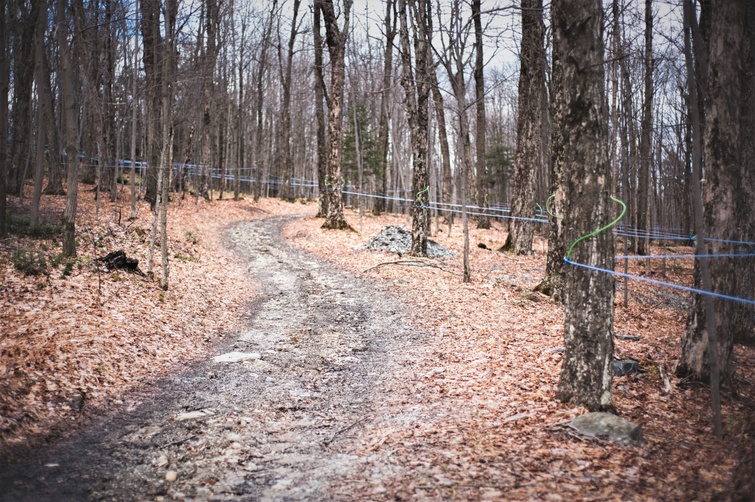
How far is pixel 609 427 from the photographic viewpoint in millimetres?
4246

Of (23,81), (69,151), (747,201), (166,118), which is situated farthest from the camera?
(23,81)

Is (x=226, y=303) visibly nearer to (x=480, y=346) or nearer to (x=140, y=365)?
(x=140, y=365)

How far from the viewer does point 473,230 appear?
22641mm

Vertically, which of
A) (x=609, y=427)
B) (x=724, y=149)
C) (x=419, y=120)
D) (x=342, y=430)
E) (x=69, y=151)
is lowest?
(x=342, y=430)

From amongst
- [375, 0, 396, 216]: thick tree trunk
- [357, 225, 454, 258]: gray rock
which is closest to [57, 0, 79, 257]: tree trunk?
[357, 225, 454, 258]: gray rock

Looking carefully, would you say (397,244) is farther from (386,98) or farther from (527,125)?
(386,98)

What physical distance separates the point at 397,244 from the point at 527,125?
226 inches

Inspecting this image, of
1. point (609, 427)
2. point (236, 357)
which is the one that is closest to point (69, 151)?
point (236, 357)

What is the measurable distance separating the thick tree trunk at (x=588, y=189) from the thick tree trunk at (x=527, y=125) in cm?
873

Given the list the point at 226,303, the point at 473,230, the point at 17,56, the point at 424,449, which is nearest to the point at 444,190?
the point at 473,230

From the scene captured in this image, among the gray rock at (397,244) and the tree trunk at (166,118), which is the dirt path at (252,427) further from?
the gray rock at (397,244)

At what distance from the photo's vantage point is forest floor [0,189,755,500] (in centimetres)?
369

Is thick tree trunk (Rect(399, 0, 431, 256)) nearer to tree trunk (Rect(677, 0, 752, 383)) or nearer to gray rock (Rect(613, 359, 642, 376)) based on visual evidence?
tree trunk (Rect(677, 0, 752, 383))

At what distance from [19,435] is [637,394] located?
21.1 feet
